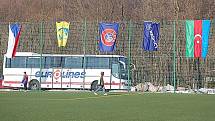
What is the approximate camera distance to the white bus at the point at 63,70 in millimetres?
39188

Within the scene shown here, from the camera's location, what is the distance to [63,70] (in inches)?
1577

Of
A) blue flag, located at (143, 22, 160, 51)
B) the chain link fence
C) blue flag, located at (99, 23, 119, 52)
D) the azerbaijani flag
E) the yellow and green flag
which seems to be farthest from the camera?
the chain link fence

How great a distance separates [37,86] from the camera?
4003 cm

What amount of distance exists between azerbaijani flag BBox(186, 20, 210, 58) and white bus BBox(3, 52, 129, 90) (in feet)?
21.2

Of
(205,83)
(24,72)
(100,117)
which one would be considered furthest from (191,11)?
(100,117)

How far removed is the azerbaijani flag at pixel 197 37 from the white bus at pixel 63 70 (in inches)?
254

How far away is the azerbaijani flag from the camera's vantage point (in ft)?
110

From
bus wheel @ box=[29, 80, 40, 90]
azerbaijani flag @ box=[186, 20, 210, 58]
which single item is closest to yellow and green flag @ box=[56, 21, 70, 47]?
bus wheel @ box=[29, 80, 40, 90]

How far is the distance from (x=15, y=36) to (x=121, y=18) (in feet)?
49.0

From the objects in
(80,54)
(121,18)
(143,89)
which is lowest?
(143,89)

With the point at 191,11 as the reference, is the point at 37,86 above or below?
below

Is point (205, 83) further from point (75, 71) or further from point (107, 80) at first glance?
point (75, 71)

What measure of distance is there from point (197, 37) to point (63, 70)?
37.0ft

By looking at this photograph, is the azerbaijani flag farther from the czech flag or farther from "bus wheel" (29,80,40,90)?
"bus wheel" (29,80,40,90)
